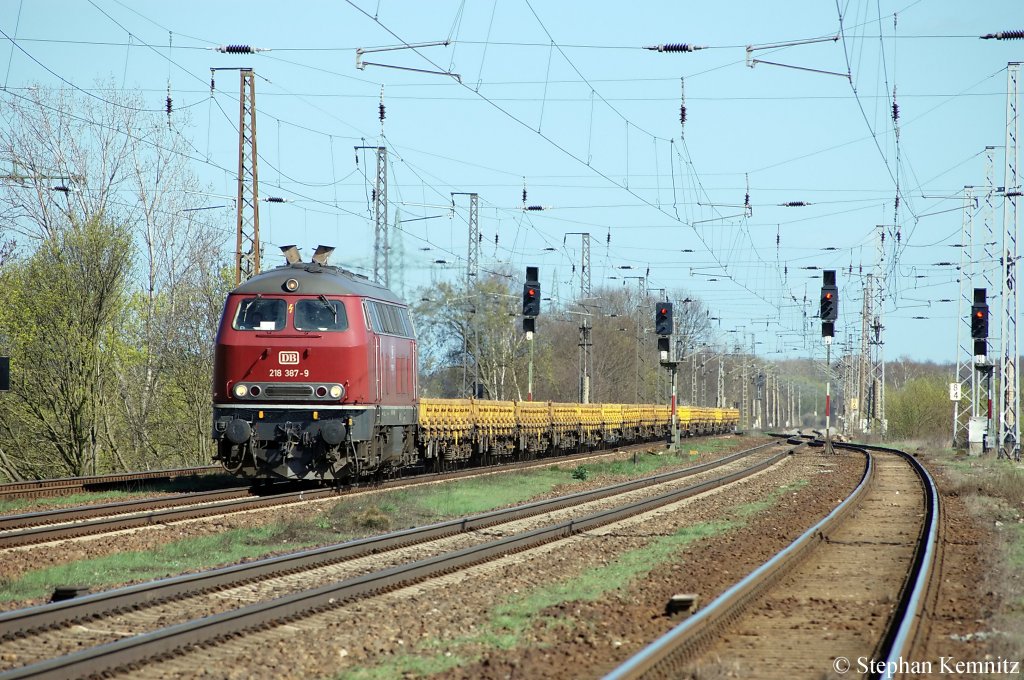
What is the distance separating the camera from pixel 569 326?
298 ft

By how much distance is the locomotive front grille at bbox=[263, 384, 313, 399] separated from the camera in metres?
19.1

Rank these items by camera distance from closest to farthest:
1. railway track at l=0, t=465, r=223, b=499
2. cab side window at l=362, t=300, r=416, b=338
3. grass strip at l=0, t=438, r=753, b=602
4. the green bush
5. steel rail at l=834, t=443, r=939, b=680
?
steel rail at l=834, t=443, r=939, b=680
grass strip at l=0, t=438, r=753, b=602
railway track at l=0, t=465, r=223, b=499
cab side window at l=362, t=300, r=416, b=338
the green bush

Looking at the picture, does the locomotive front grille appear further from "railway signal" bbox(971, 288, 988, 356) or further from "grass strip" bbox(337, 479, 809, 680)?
"railway signal" bbox(971, 288, 988, 356)

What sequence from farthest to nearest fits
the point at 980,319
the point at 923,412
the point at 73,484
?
the point at 923,412 < the point at 980,319 < the point at 73,484

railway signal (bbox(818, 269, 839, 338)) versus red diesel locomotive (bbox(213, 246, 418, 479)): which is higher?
railway signal (bbox(818, 269, 839, 338))

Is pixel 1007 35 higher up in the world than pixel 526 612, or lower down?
higher up

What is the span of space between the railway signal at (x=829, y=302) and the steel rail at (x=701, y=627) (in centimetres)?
1982

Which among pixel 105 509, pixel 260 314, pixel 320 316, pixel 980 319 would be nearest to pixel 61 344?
pixel 260 314

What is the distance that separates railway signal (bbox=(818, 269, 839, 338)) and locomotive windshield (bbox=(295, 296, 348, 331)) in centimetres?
1699

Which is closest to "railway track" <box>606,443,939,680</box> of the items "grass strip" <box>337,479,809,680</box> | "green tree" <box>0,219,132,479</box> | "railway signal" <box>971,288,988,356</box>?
"grass strip" <box>337,479,809,680</box>

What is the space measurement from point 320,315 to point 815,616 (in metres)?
12.2

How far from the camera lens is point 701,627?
26.8ft

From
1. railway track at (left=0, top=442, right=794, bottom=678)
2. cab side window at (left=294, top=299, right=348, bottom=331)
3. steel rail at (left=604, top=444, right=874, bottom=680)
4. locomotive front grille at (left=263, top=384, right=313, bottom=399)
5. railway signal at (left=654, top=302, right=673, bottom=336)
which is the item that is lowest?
railway track at (left=0, top=442, right=794, bottom=678)

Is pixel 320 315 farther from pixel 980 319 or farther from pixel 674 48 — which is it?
pixel 980 319
